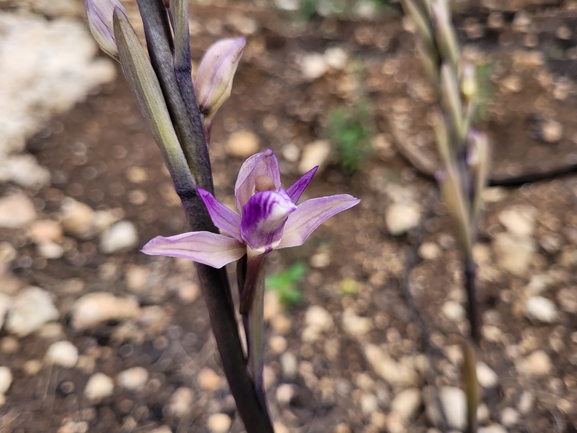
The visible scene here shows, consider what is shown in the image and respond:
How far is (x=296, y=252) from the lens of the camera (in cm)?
135

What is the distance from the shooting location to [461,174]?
85cm

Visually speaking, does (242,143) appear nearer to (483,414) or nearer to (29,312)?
(29,312)

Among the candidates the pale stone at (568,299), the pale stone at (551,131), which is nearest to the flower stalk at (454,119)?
the pale stone at (568,299)

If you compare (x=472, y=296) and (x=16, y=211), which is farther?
(x=16, y=211)

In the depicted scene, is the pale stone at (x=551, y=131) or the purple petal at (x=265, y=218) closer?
the purple petal at (x=265, y=218)

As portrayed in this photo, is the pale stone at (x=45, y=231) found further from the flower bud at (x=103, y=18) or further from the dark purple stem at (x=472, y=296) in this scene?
the dark purple stem at (x=472, y=296)

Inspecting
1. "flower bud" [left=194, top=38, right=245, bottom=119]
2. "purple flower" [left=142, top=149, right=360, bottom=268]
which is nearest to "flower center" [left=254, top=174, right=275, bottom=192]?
"purple flower" [left=142, top=149, right=360, bottom=268]

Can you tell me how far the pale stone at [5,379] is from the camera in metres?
0.85

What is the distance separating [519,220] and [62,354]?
1424 millimetres

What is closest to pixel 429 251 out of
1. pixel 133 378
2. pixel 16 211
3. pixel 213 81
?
pixel 133 378

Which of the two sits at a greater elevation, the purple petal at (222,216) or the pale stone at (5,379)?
the purple petal at (222,216)

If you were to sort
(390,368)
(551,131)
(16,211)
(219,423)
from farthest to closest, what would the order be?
(551,131)
(16,211)
(390,368)
(219,423)

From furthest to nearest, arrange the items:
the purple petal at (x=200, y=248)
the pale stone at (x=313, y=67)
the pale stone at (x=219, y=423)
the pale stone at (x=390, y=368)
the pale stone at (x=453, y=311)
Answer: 1. the pale stone at (x=313, y=67)
2. the pale stone at (x=453, y=311)
3. the pale stone at (x=390, y=368)
4. the pale stone at (x=219, y=423)
5. the purple petal at (x=200, y=248)

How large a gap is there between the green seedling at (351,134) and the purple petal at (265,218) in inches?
47.1
